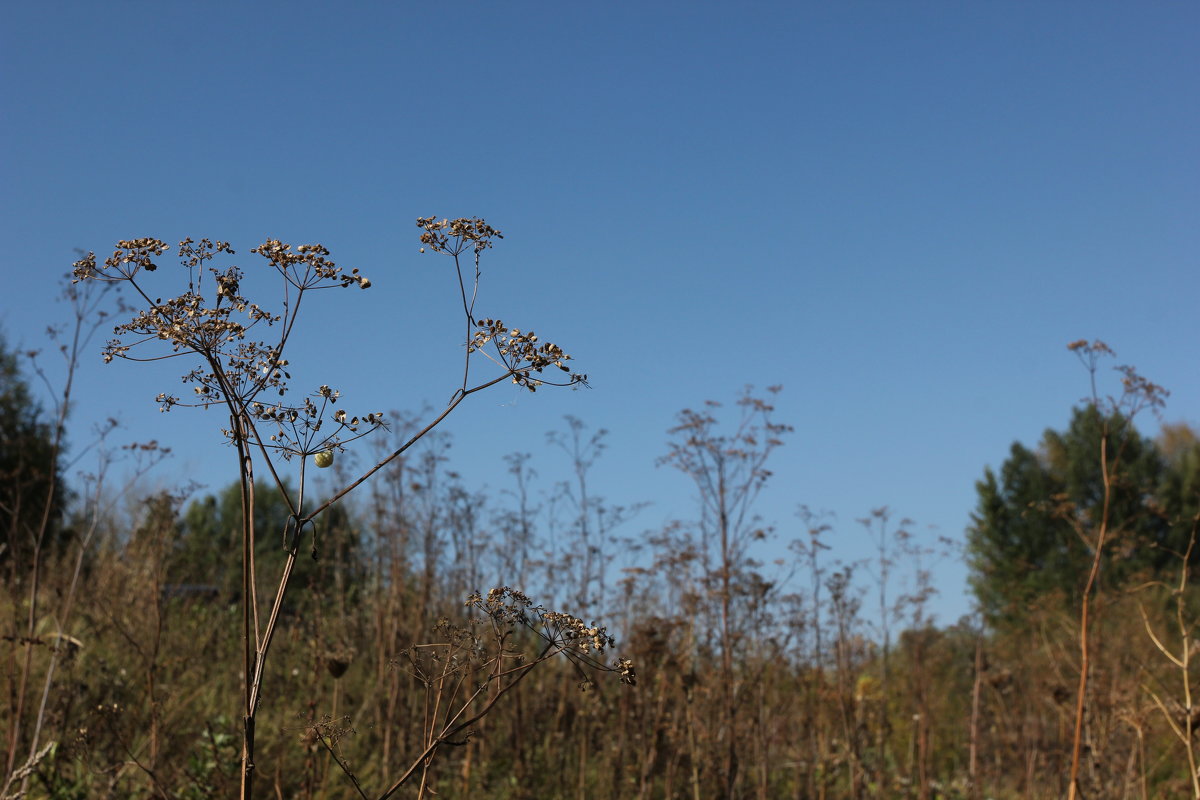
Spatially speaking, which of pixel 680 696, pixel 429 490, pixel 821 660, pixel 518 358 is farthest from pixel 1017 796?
pixel 518 358

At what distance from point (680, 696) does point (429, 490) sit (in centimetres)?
247

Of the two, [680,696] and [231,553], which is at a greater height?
Answer: [231,553]

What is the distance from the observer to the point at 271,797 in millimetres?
5898

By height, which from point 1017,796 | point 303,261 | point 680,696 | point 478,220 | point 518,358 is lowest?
point 1017,796

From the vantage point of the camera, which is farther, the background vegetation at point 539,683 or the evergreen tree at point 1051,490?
the evergreen tree at point 1051,490

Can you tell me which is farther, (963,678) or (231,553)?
(963,678)

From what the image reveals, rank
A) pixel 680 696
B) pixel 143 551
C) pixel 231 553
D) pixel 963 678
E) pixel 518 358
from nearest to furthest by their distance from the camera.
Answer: pixel 518 358 < pixel 680 696 < pixel 143 551 < pixel 231 553 < pixel 963 678

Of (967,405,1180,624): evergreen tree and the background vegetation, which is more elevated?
(967,405,1180,624): evergreen tree

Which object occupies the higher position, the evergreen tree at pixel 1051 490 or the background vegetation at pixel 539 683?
the evergreen tree at pixel 1051 490

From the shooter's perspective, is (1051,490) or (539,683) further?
(1051,490)

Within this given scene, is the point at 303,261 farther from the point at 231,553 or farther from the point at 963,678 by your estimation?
the point at 963,678

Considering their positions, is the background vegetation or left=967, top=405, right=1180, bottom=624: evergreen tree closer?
the background vegetation

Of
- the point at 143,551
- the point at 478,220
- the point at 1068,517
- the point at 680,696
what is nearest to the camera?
the point at 478,220

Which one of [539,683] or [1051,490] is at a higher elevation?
[1051,490]
